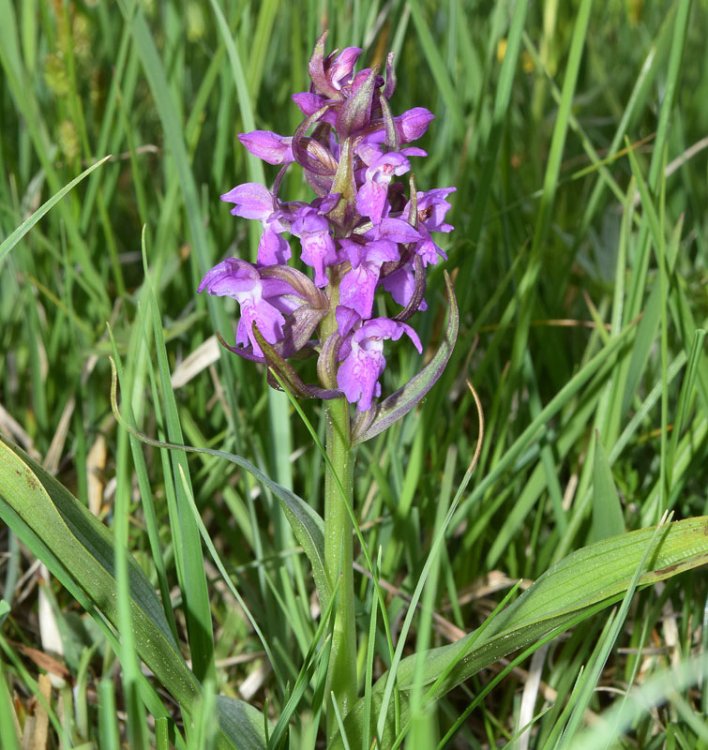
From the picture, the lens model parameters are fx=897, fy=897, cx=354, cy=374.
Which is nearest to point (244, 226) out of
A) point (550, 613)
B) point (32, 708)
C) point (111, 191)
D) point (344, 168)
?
point (111, 191)

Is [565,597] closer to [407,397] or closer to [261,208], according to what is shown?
[407,397]

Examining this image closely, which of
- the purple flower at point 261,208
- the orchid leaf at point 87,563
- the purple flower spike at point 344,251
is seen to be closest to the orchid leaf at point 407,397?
the purple flower spike at point 344,251

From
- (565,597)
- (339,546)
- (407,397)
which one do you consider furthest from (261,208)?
(565,597)

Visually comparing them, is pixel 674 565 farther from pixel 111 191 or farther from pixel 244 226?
pixel 111 191

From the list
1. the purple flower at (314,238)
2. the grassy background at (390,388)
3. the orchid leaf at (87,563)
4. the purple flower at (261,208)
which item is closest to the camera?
the orchid leaf at (87,563)

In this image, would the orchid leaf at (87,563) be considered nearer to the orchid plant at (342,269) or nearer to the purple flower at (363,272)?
the orchid plant at (342,269)

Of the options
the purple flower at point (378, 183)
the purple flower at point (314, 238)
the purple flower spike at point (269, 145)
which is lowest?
the purple flower at point (314, 238)

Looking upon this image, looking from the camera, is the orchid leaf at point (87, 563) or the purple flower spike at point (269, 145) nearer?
the orchid leaf at point (87, 563)
